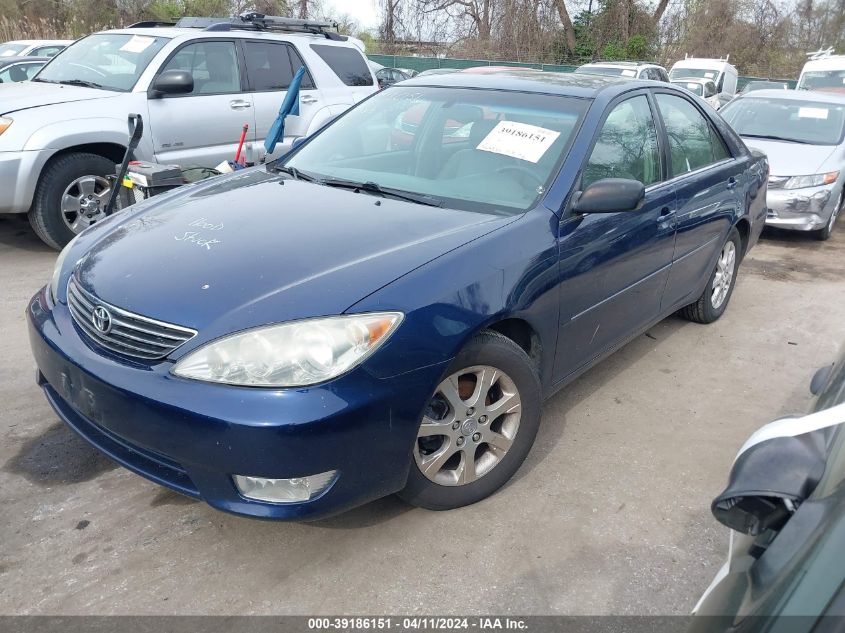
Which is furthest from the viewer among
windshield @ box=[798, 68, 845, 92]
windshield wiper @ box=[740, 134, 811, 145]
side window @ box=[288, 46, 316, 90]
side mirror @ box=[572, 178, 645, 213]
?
windshield @ box=[798, 68, 845, 92]

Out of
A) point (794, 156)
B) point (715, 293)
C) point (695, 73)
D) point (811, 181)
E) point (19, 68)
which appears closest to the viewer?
point (715, 293)

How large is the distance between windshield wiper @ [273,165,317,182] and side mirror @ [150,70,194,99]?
2.62m

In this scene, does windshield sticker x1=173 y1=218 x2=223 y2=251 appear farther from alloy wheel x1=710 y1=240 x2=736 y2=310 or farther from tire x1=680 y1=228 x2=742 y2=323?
alloy wheel x1=710 y1=240 x2=736 y2=310

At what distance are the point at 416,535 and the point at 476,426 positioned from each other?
471 mm

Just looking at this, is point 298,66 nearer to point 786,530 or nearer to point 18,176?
point 18,176

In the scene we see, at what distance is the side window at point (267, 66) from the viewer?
6848mm

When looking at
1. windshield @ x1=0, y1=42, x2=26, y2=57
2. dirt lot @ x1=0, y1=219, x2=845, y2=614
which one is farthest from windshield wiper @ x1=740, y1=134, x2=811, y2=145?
windshield @ x1=0, y1=42, x2=26, y2=57

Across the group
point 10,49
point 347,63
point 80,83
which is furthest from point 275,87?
point 10,49

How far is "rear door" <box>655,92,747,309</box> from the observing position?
4016mm

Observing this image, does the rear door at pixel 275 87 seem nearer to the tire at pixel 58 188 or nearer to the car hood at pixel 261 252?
the tire at pixel 58 188

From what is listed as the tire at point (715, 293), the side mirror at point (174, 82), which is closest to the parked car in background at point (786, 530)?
the tire at point (715, 293)

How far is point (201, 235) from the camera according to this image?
281cm

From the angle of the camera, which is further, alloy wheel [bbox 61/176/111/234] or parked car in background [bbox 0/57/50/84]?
parked car in background [bbox 0/57/50/84]

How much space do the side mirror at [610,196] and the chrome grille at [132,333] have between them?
1700 mm
